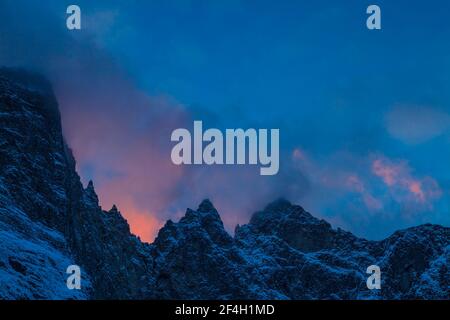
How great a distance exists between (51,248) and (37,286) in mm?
41763
